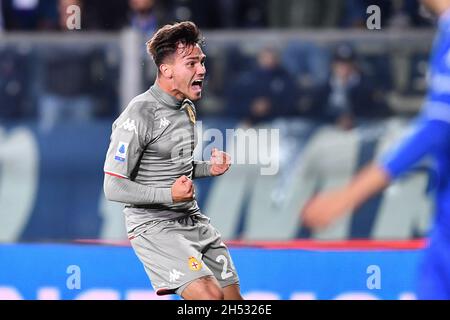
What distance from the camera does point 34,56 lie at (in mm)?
8070

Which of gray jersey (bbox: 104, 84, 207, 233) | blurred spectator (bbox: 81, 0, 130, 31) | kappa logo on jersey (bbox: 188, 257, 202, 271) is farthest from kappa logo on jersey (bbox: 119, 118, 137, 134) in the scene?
blurred spectator (bbox: 81, 0, 130, 31)

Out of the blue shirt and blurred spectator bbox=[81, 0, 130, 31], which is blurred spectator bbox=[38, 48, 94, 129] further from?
the blue shirt

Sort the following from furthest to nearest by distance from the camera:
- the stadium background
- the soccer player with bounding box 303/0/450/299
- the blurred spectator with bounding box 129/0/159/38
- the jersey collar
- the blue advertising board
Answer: the blurred spectator with bounding box 129/0/159/38, the stadium background, the blue advertising board, the jersey collar, the soccer player with bounding box 303/0/450/299

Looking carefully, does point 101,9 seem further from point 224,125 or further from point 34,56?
point 224,125

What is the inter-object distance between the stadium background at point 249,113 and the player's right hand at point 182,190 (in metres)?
2.69

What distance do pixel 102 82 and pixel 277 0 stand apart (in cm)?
131

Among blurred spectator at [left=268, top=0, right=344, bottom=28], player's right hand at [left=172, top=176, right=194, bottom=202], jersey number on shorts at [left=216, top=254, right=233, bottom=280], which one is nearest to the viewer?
player's right hand at [left=172, top=176, right=194, bottom=202]

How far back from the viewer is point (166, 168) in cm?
498

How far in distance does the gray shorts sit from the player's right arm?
0.20 m

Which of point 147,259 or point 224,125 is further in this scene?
point 224,125

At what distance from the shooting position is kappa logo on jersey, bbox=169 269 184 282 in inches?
195
